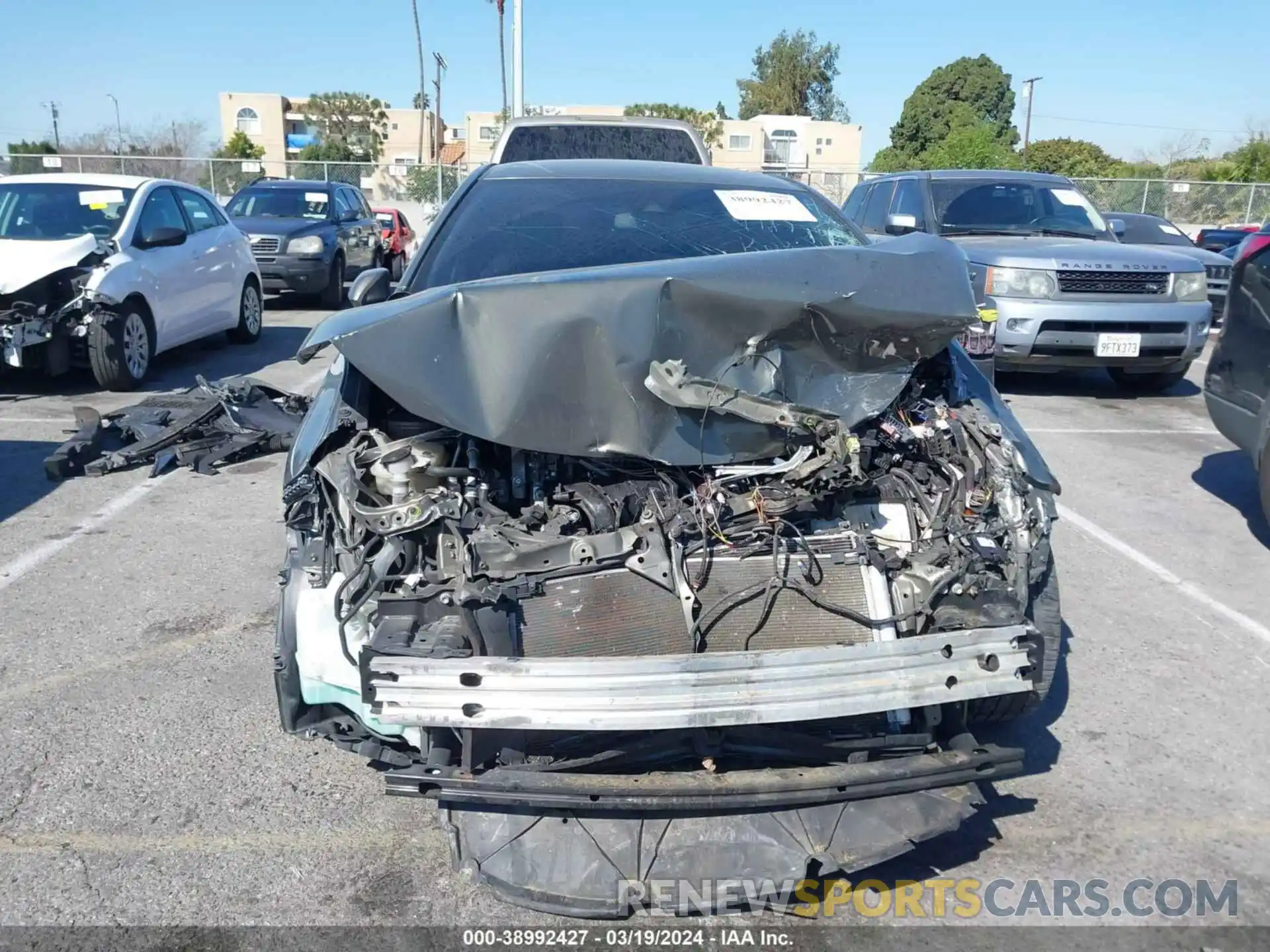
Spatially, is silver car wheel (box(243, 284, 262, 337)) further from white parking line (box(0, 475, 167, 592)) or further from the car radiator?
the car radiator

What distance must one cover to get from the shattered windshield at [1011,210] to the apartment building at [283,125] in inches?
2156

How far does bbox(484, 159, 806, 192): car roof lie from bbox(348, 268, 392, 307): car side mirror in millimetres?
842

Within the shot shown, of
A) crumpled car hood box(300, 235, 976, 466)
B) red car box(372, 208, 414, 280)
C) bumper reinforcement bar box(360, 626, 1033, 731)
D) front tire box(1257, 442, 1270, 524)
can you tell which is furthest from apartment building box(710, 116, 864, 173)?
bumper reinforcement bar box(360, 626, 1033, 731)

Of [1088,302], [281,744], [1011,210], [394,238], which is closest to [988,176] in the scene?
[1011,210]

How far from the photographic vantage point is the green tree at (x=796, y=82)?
72.7 meters

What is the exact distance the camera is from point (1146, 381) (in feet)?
32.4

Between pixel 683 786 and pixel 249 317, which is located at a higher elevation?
pixel 249 317

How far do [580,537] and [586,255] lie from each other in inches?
57.2

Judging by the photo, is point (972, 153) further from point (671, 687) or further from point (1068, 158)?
point (671, 687)

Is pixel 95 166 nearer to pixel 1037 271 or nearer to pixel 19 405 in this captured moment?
pixel 19 405

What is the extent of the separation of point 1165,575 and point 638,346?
3.62 meters

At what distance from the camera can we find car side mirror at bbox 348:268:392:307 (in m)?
3.92

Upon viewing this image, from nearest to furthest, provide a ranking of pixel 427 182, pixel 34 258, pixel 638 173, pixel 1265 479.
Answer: pixel 638 173, pixel 1265 479, pixel 34 258, pixel 427 182

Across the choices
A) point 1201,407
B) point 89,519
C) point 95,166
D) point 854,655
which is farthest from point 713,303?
point 95,166
